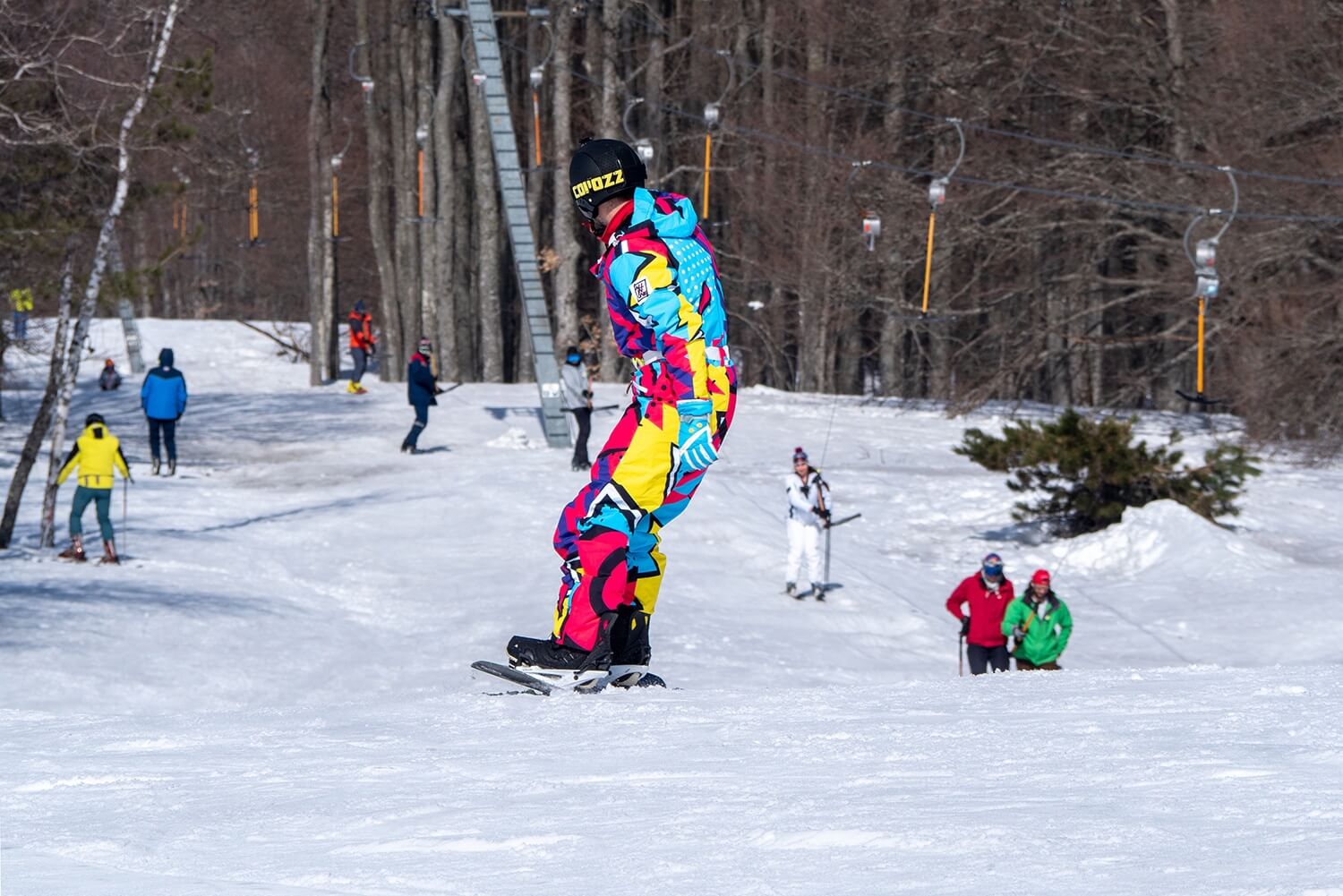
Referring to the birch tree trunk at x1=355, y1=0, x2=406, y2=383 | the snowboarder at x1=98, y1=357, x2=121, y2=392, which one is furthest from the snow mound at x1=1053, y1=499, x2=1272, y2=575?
the birch tree trunk at x1=355, y1=0, x2=406, y2=383

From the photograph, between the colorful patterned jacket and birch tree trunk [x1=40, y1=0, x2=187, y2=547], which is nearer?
the colorful patterned jacket

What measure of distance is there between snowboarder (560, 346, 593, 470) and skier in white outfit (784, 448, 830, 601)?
5855 mm

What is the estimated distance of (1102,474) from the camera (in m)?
21.6

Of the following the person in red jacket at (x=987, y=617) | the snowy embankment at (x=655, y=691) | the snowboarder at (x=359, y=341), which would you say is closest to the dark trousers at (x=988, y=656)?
the person in red jacket at (x=987, y=617)

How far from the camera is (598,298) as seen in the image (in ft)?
145

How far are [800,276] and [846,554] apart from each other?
17907 mm

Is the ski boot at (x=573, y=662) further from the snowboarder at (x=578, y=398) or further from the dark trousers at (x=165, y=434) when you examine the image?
Answer: the dark trousers at (x=165, y=434)

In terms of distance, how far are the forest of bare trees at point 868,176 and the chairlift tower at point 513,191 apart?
36.6 inches

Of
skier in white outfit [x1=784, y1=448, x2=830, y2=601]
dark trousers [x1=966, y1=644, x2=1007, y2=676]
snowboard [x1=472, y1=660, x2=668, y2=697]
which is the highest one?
snowboard [x1=472, y1=660, x2=668, y2=697]

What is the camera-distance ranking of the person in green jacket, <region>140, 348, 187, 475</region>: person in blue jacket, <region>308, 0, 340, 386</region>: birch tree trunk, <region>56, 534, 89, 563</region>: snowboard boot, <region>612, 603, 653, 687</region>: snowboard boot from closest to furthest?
1. <region>612, 603, 653, 687</region>: snowboard boot
2. the person in green jacket
3. <region>56, 534, 89, 563</region>: snowboard boot
4. <region>140, 348, 187, 475</region>: person in blue jacket
5. <region>308, 0, 340, 386</region>: birch tree trunk

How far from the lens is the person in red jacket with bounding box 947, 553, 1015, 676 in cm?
1400

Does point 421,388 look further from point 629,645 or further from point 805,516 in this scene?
point 629,645

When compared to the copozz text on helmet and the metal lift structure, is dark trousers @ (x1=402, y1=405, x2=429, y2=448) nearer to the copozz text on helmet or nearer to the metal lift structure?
the metal lift structure

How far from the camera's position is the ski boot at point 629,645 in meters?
6.16
